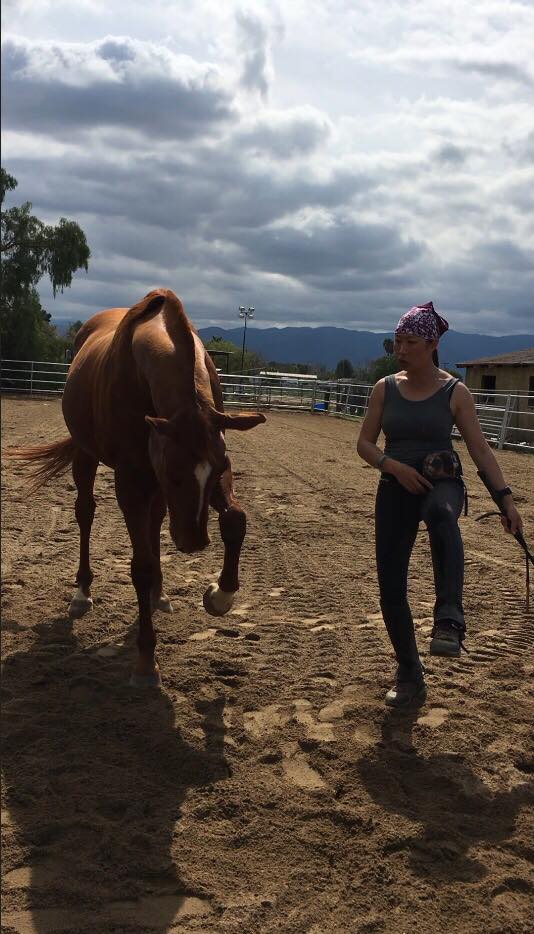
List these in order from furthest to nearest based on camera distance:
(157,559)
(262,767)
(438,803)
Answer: (157,559) < (262,767) < (438,803)

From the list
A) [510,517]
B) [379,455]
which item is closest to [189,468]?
[379,455]

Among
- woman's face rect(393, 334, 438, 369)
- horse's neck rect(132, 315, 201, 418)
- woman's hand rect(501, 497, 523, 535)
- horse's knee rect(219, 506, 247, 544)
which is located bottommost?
horse's knee rect(219, 506, 247, 544)

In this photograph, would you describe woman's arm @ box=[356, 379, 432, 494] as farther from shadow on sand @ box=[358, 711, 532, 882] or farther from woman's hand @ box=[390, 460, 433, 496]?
shadow on sand @ box=[358, 711, 532, 882]

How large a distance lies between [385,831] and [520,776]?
2.20ft

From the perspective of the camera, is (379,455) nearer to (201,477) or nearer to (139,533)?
(201,477)

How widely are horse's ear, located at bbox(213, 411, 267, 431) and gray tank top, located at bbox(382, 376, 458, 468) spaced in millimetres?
572

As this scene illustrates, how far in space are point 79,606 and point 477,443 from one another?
2569 mm

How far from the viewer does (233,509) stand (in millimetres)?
3381

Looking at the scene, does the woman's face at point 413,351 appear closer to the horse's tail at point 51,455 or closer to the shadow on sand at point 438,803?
the shadow on sand at point 438,803

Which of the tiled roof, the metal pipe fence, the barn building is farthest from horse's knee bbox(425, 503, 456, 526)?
the tiled roof

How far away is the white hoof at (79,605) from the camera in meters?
4.44

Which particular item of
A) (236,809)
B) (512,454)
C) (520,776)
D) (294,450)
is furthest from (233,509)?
(512,454)

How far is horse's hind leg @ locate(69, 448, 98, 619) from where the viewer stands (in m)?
4.67

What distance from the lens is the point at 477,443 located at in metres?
3.19
